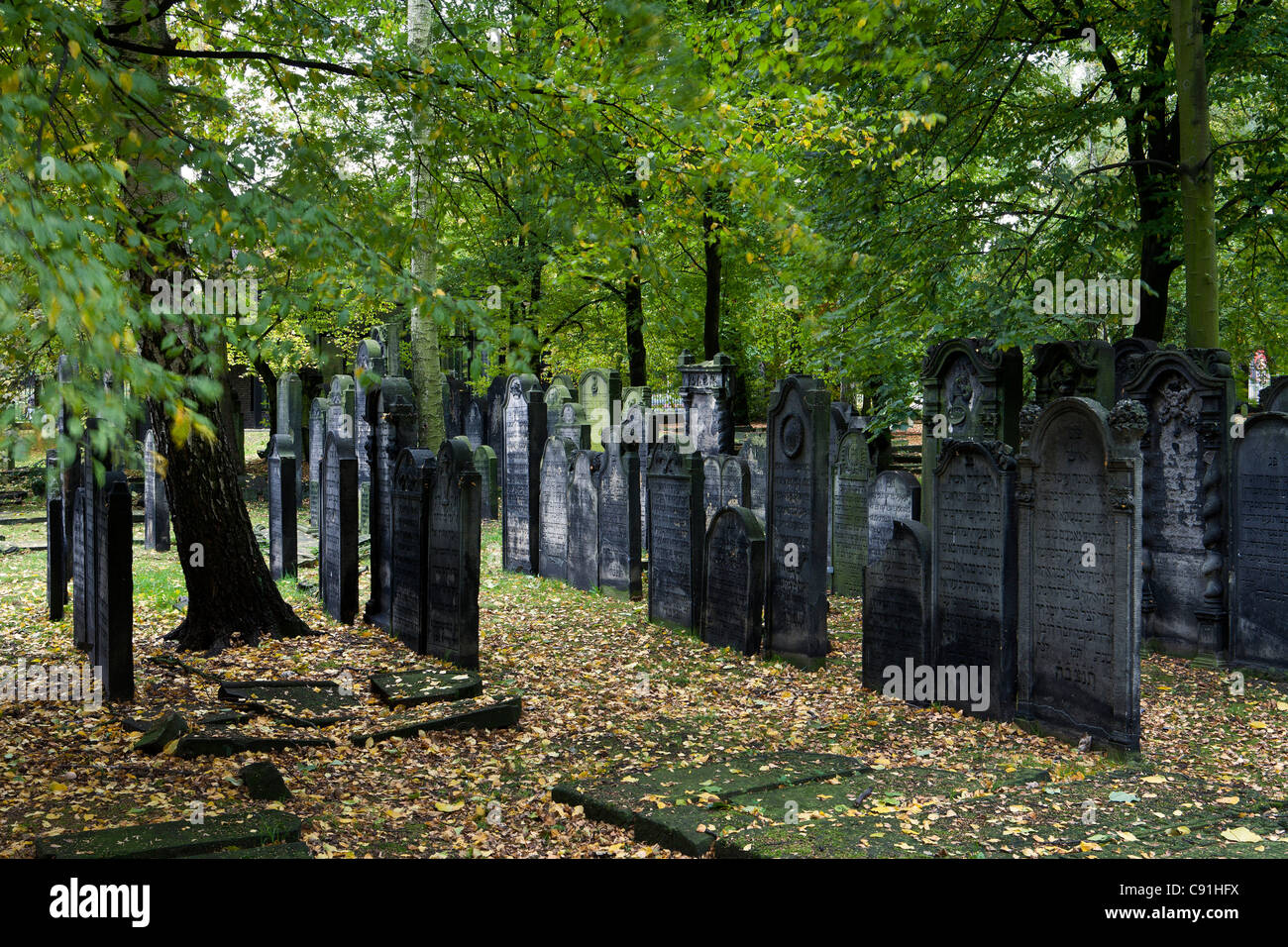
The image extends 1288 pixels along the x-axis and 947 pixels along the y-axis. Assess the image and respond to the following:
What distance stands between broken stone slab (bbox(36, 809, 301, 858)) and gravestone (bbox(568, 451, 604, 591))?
24.5ft

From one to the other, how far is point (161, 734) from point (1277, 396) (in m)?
10.5

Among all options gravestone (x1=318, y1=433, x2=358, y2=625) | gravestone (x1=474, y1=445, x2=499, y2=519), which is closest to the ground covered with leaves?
gravestone (x1=318, y1=433, x2=358, y2=625)

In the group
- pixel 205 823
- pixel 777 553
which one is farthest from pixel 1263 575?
pixel 205 823

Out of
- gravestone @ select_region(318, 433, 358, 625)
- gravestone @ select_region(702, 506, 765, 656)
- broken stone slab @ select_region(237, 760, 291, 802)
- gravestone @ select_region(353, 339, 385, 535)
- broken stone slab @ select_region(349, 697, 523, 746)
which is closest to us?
broken stone slab @ select_region(237, 760, 291, 802)

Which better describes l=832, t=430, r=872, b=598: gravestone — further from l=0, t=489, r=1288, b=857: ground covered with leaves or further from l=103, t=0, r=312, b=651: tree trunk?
l=103, t=0, r=312, b=651: tree trunk

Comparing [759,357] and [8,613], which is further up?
[759,357]

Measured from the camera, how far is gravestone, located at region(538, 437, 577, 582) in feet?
40.8

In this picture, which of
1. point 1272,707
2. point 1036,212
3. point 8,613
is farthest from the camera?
Result: point 1036,212

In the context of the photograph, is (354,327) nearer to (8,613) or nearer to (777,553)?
(8,613)

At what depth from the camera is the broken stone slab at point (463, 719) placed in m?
6.29

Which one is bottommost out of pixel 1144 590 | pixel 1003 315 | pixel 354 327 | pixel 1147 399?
pixel 1144 590

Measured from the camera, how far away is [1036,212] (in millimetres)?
10773

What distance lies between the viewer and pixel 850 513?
1191 centimetres

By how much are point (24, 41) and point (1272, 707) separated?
893 cm
